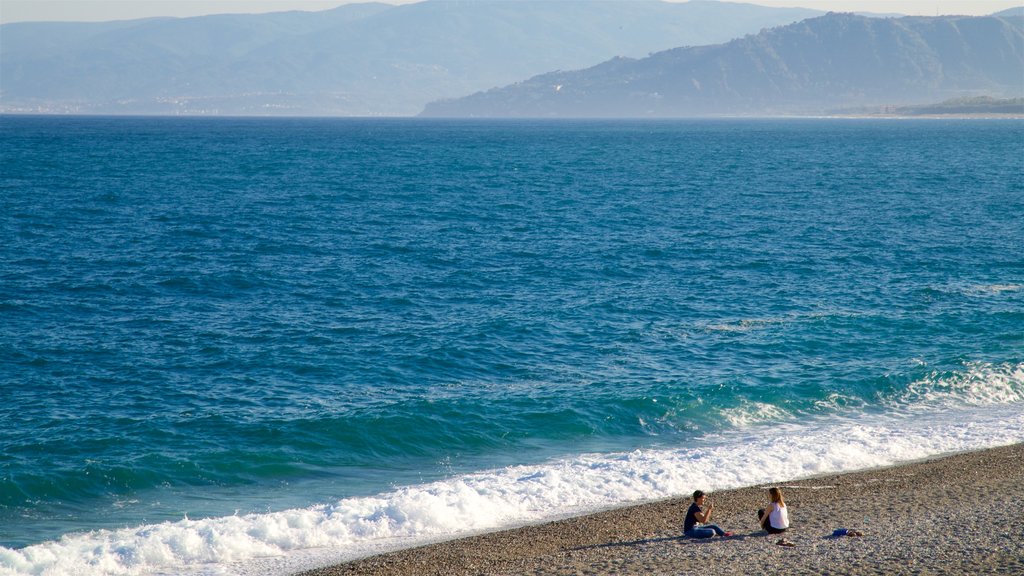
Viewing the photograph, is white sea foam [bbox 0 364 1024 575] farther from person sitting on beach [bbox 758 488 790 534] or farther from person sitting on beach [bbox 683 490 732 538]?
person sitting on beach [bbox 758 488 790 534]

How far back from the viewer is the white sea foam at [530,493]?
60.2 feet

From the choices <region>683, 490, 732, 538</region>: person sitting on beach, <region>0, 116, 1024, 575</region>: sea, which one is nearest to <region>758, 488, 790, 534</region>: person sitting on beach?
<region>683, 490, 732, 538</region>: person sitting on beach

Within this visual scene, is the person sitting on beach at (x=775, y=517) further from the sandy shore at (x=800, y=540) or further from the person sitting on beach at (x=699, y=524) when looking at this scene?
the person sitting on beach at (x=699, y=524)

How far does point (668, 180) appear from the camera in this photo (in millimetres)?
92375

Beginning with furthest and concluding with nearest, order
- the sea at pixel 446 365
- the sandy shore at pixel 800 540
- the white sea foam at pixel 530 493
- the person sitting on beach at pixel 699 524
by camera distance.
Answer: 1. the sea at pixel 446 365
2. the white sea foam at pixel 530 493
3. the person sitting on beach at pixel 699 524
4. the sandy shore at pixel 800 540

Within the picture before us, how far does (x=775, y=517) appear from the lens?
60.2ft

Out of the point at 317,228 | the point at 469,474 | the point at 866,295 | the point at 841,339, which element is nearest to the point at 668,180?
the point at 317,228

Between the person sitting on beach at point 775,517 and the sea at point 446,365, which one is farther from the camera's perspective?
the sea at point 446,365

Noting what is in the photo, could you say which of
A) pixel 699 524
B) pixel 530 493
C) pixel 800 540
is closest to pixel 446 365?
pixel 530 493

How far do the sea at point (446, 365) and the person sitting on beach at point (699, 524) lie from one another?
3115 millimetres

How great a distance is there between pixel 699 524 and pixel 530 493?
4.54m

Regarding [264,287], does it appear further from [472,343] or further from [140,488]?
[140,488]

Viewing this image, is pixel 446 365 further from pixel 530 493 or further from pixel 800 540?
pixel 800 540

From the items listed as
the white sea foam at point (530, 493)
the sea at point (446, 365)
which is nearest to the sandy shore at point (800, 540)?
the white sea foam at point (530, 493)
